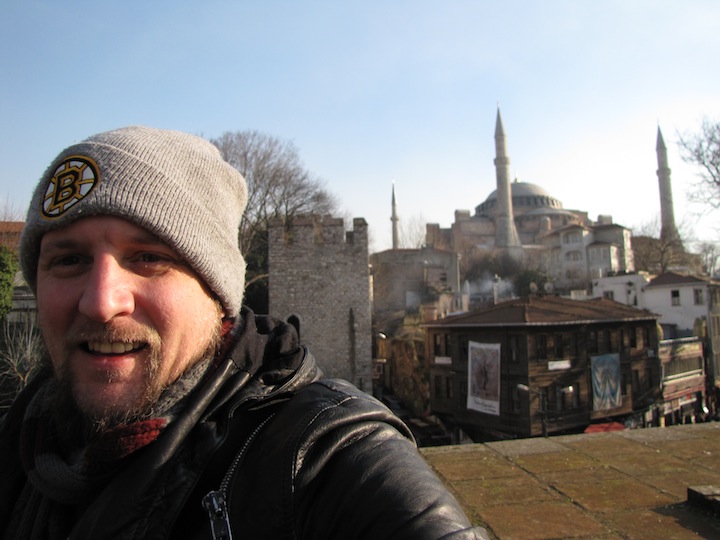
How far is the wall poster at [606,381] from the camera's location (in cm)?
1748

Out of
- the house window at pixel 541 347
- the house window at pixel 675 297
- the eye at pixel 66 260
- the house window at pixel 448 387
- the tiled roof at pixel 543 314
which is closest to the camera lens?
the eye at pixel 66 260

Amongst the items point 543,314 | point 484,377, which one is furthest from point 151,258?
point 543,314

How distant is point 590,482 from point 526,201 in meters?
67.2

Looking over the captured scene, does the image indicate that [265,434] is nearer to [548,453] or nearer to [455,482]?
[455,482]

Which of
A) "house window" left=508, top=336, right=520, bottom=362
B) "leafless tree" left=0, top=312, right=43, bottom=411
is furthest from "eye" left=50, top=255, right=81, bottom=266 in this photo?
"house window" left=508, top=336, right=520, bottom=362

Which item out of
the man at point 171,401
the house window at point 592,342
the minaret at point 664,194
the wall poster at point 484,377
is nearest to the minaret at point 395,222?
the minaret at point 664,194

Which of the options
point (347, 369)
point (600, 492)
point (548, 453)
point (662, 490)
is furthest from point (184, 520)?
point (347, 369)

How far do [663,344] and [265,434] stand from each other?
79.4ft

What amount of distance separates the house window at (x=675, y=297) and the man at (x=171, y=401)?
99.9 feet

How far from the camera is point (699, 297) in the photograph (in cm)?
2517

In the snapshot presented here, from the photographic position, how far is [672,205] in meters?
46.9

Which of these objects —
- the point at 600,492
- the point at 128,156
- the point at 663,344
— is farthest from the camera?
the point at 663,344

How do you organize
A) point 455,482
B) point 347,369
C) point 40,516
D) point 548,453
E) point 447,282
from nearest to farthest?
point 40,516, point 455,482, point 548,453, point 347,369, point 447,282

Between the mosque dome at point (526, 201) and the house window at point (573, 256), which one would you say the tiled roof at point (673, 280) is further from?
the mosque dome at point (526, 201)
